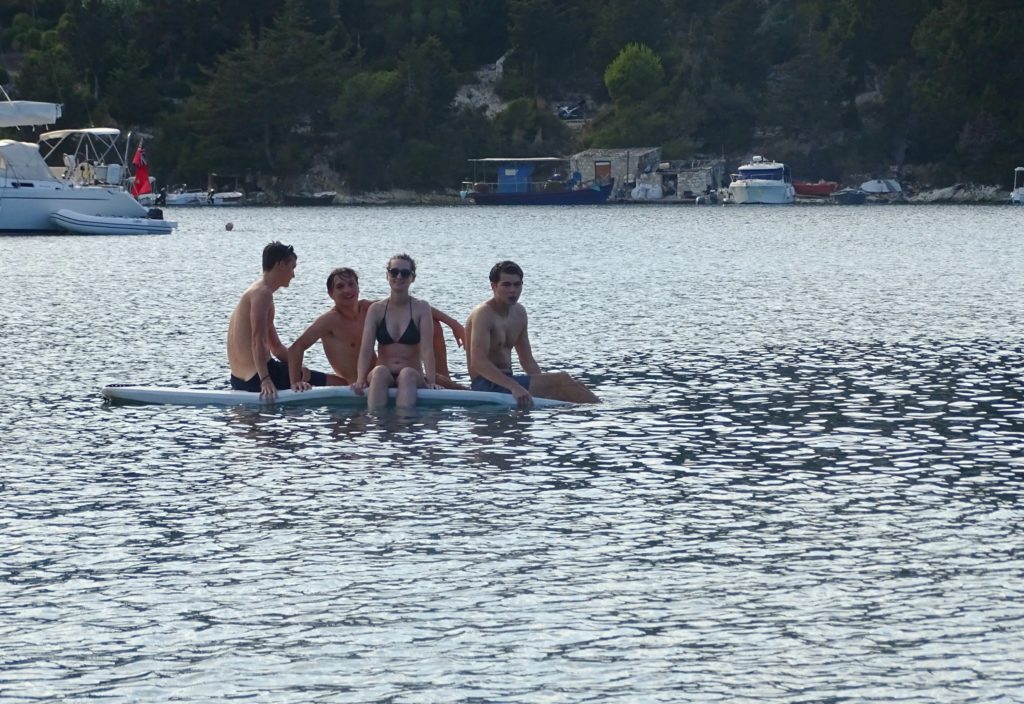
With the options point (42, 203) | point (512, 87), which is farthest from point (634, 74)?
point (42, 203)

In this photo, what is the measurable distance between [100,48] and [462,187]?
3266 cm

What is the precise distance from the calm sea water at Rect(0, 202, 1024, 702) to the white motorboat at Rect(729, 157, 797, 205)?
114 m

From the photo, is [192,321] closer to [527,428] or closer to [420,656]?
[527,428]

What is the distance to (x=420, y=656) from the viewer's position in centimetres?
1062

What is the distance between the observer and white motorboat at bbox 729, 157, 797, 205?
144m

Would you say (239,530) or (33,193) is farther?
(33,193)

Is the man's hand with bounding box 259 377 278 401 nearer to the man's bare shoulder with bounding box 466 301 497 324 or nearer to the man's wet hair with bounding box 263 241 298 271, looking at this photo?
the man's wet hair with bounding box 263 241 298 271

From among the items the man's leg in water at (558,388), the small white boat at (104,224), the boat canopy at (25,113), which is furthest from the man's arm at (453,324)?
the boat canopy at (25,113)

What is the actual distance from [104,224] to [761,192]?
238 ft

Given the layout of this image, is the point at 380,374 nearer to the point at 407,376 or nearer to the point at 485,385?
the point at 407,376

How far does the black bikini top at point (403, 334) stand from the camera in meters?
19.6

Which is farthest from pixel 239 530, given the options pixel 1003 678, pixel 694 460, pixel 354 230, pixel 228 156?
pixel 228 156

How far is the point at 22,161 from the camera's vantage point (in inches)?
3204

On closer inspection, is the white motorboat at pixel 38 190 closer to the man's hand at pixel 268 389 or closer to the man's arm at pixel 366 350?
the man's hand at pixel 268 389
